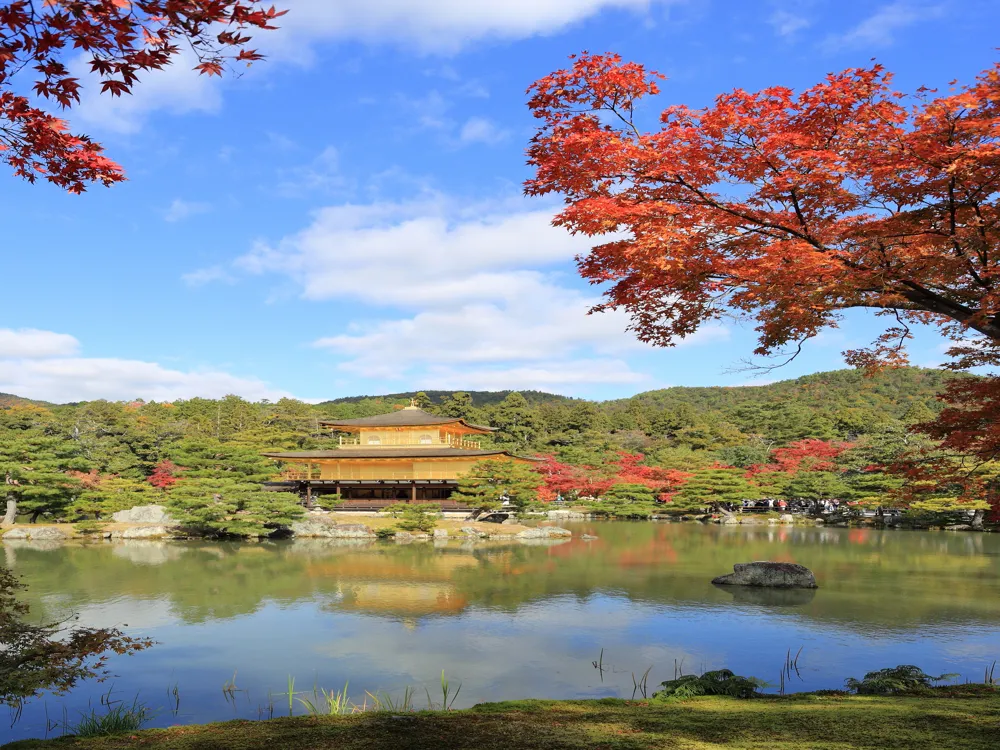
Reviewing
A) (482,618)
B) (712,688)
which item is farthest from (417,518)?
(712,688)

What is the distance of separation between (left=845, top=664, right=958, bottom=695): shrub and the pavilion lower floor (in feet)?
Answer: 69.0

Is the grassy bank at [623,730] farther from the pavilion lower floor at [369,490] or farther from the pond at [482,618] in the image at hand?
the pavilion lower floor at [369,490]

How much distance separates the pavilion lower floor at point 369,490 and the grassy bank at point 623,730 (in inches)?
874

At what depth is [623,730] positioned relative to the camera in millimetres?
4184

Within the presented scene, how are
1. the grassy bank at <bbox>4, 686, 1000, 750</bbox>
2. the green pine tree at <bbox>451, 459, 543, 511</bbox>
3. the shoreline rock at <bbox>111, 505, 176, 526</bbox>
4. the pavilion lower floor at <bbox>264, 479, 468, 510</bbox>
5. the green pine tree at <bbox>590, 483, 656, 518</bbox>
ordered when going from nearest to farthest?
1. the grassy bank at <bbox>4, 686, 1000, 750</bbox>
2. the shoreline rock at <bbox>111, 505, 176, 526</bbox>
3. the green pine tree at <bbox>451, 459, 543, 511</bbox>
4. the pavilion lower floor at <bbox>264, 479, 468, 510</bbox>
5. the green pine tree at <bbox>590, 483, 656, 518</bbox>

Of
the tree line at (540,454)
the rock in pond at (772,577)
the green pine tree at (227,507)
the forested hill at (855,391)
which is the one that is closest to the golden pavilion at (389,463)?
the tree line at (540,454)

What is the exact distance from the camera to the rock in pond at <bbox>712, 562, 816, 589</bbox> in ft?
43.0

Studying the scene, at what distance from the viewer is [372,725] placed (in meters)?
4.36

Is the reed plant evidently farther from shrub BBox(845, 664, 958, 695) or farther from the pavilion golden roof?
the pavilion golden roof

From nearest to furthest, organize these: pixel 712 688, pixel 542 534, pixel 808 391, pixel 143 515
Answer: pixel 712 688 < pixel 542 534 < pixel 143 515 < pixel 808 391

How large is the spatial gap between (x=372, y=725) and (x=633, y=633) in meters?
5.88

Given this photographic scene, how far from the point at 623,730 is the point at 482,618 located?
643 centimetres

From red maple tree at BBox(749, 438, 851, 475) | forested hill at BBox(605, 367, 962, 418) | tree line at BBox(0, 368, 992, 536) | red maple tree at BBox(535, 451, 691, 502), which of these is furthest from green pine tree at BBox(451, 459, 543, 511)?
forested hill at BBox(605, 367, 962, 418)

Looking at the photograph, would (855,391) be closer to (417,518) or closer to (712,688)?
(417,518)
